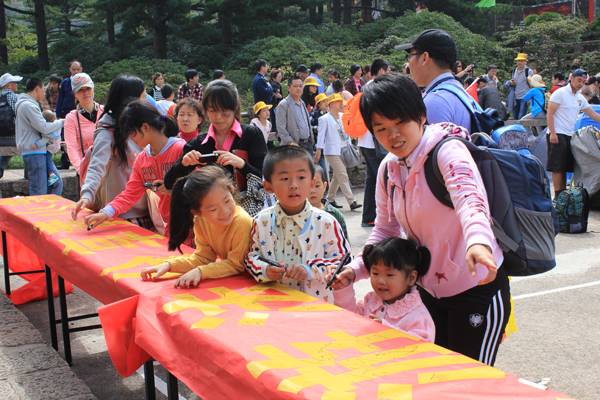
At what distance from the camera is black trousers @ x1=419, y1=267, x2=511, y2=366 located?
6.29ft

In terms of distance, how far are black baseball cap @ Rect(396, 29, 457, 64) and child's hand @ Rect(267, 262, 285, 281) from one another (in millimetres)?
1412

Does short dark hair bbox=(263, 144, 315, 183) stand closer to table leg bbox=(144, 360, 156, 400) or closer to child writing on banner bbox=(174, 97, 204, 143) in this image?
table leg bbox=(144, 360, 156, 400)

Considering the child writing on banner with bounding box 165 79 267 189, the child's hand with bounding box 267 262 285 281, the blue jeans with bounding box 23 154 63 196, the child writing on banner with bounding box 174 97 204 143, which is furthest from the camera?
the blue jeans with bounding box 23 154 63 196

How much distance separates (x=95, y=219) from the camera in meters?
3.52

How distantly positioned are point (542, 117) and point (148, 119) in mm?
9709

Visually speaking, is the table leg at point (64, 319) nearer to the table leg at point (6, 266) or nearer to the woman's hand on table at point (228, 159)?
the woman's hand on table at point (228, 159)

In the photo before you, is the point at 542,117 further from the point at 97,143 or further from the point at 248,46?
the point at 248,46

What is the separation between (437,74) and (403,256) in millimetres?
1324

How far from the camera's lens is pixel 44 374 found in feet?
10.4

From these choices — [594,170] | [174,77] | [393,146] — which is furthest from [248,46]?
[393,146]

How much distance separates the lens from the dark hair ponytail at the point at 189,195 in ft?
7.89

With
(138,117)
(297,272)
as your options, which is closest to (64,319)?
(138,117)

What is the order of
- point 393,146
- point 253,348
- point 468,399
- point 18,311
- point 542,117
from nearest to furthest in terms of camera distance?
point 468,399 → point 253,348 → point 393,146 → point 18,311 → point 542,117

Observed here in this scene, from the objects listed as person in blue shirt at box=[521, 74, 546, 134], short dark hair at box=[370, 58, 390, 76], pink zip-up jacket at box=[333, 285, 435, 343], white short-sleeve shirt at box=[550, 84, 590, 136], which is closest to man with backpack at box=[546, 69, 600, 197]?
white short-sleeve shirt at box=[550, 84, 590, 136]
